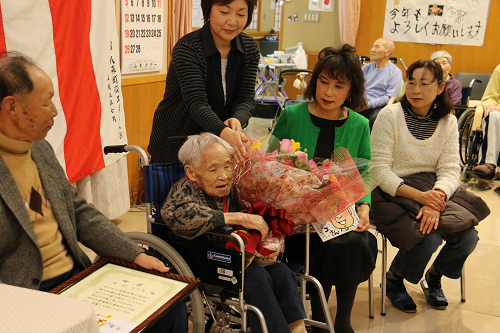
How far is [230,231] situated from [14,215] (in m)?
0.66

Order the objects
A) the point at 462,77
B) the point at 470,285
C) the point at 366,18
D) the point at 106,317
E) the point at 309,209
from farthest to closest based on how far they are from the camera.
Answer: the point at 366,18, the point at 462,77, the point at 470,285, the point at 309,209, the point at 106,317

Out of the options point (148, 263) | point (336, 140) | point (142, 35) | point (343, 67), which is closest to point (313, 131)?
point (336, 140)

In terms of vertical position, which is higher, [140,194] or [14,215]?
[14,215]

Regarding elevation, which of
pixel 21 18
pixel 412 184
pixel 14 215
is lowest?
pixel 412 184

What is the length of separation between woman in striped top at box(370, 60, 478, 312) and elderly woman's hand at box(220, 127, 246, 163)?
98 centimetres

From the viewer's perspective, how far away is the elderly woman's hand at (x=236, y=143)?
174 centimetres

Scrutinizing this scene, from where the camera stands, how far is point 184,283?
1.28 meters

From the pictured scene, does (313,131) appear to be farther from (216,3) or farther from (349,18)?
(349,18)

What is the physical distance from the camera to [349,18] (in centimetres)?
712

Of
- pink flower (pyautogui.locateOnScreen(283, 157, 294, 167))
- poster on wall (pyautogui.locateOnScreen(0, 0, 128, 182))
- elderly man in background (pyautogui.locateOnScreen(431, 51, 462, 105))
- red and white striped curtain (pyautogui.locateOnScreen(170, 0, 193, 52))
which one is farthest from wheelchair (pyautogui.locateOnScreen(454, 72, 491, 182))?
pink flower (pyautogui.locateOnScreen(283, 157, 294, 167))

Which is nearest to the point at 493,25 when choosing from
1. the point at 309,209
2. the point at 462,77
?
the point at 462,77

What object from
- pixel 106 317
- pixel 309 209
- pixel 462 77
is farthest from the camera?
pixel 462 77

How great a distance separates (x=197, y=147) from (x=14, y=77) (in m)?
0.69

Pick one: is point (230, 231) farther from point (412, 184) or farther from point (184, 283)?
point (412, 184)
